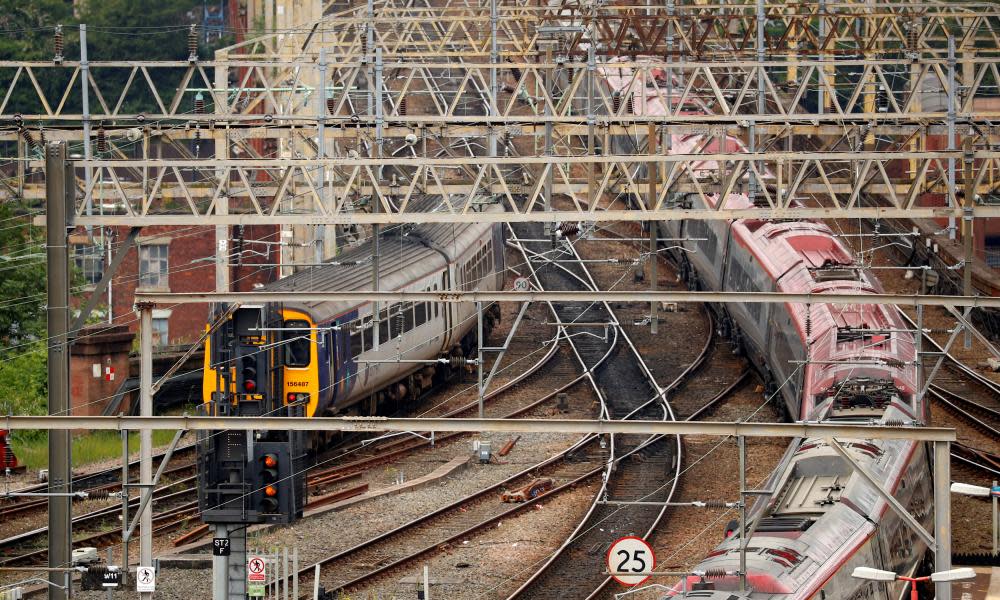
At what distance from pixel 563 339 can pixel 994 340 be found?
29.0 ft

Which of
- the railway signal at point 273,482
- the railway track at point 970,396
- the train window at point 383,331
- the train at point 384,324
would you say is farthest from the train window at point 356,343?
the railway signal at point 273,482

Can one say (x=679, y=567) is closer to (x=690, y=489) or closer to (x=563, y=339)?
(x=690, y=489)

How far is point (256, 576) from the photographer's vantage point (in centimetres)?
2045

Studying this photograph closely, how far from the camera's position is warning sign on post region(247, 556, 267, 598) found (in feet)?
66.3

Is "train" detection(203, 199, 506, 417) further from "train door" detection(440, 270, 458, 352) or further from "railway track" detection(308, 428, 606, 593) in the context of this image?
"railway track" detection(308, 428, 606, 593)

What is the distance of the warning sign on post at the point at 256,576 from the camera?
2020cm

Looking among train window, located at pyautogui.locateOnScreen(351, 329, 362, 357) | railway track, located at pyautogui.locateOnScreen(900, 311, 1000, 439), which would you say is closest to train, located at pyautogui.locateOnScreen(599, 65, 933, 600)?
railway track, located at pyautogui.locateOnScreen(900, 311, 1000, 439)

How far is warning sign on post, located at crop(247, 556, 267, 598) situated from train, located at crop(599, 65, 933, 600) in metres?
4.85

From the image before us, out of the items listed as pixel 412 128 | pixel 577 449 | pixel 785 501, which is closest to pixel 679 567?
pixel 785 501

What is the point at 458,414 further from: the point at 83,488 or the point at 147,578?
the point at 147,578

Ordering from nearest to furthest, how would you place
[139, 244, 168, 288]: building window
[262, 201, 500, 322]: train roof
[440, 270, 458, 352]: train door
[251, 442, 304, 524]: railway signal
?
[251, 442, 304, 524]: railway signal, [262, 201, 500, 322]: train roof, [440, 270, 458, 352]: train door, [139, 244, 168, 288]: building window

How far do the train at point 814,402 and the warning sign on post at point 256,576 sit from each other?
15.9ft

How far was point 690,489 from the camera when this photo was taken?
89.7ft

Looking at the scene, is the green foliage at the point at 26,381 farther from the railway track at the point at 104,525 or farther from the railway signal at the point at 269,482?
the railway signal at the point at 269,482
